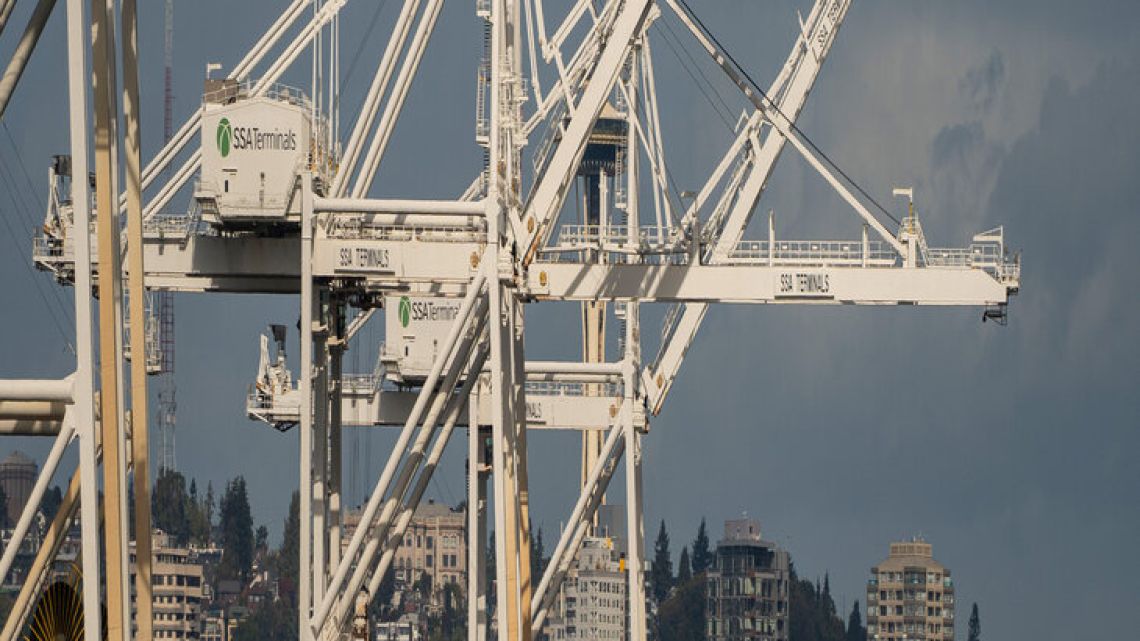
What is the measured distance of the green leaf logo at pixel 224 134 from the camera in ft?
198

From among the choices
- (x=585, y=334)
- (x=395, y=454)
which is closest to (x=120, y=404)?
(x=395, y=454)

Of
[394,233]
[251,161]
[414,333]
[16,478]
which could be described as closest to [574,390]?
[414,333]

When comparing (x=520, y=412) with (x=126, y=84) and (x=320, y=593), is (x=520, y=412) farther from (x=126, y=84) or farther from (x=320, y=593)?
(x=126, y=84)

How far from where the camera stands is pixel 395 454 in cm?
6153

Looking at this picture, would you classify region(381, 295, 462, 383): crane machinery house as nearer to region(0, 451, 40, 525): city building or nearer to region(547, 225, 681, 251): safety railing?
region(547, 225, 681, 251): safety railing

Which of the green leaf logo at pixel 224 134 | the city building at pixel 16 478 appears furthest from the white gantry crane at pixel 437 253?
the city building at pixel 16 478

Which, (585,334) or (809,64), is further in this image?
(585,334)

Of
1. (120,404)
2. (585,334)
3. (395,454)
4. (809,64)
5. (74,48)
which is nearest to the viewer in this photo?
(74,48)

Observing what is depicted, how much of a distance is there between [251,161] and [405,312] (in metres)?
17.4

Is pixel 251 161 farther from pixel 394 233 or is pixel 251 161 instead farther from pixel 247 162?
pixel 394 233

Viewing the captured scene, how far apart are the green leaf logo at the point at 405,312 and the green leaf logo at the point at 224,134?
56.6 feet

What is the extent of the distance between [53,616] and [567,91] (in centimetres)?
2235

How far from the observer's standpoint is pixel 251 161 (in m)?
60.5

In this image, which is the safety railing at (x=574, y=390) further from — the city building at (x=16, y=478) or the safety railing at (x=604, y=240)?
the city building at (x=16, y=478)
